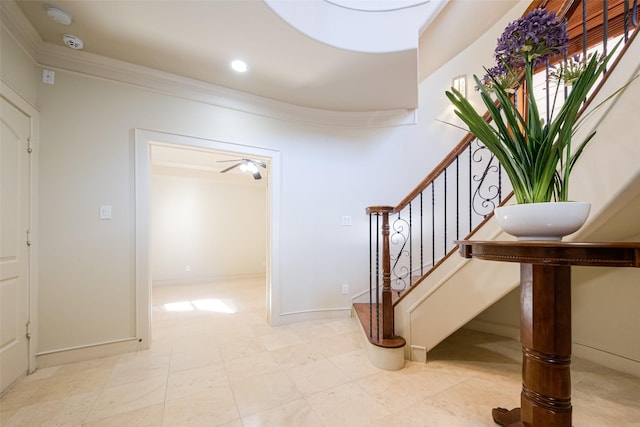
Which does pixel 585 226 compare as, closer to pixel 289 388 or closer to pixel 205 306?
pixel 289 388

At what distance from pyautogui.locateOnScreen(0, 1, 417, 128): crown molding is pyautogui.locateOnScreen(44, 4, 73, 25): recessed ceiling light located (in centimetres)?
19

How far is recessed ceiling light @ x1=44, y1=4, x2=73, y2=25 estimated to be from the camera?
1.72m

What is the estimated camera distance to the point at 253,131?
289 centimetres

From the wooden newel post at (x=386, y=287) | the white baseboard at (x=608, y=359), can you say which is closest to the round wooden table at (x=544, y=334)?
the wooden newel post at (x=386, y=287)

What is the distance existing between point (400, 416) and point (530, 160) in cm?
149

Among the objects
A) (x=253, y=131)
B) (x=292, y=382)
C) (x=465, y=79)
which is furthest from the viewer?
(x=465, y=79)

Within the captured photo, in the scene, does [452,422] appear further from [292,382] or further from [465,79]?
[465,79]

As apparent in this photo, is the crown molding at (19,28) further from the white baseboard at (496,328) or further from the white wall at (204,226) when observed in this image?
the white baseboard at (496,328)

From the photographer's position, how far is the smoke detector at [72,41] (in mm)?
1963

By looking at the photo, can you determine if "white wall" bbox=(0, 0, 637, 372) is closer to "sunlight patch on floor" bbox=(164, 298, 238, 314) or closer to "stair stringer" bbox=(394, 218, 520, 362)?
"sunlight patch on floor" bbox=(164, 298, 238, 314)

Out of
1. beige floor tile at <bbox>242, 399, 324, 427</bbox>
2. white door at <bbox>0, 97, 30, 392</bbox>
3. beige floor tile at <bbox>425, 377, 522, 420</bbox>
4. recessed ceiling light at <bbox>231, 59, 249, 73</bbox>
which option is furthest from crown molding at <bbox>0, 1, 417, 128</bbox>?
beige floor tile at <bbox>425, 377, 522, 420</bbox>

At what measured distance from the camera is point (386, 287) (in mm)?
2078

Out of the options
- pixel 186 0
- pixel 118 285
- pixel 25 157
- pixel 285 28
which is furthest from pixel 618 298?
pixel 25 157

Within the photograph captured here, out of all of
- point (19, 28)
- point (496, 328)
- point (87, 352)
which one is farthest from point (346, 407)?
point (19, 28)
